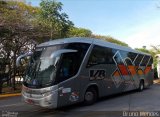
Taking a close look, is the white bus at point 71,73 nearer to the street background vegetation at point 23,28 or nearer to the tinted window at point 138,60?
the tinted window at point 138,60

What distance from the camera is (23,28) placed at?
19.5 metres

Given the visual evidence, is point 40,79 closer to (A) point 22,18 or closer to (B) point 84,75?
(B) point 84,75

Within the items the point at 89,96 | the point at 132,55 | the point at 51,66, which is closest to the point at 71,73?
the point at 51,66

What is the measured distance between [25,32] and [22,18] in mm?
1259

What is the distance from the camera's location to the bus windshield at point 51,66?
10820mm

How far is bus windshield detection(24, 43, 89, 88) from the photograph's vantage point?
1082 cm

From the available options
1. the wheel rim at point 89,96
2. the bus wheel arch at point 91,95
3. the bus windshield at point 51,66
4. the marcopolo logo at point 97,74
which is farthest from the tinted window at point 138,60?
the bus windshield at point 51,66

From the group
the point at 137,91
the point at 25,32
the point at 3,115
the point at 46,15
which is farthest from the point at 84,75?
the point at 46,15

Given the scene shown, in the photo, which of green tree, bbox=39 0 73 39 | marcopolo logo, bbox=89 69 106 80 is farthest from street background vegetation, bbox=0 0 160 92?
marcopolo logo, bbox=89 69 106 80

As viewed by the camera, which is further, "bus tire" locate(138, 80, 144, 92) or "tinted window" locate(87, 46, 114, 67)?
"bus tire" locate(138, 80, 144, 92)

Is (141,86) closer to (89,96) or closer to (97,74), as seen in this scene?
(97,74)

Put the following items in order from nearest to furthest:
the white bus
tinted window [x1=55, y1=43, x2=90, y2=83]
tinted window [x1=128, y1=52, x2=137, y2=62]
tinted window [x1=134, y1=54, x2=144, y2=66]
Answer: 1. the white bus
2. tinted window [x1=55, y1=43, x2=90, y2=83]
3. tinted window [x1=128, y1=52, x2=137, y2=62]
4. tinted window [x1=134, y1=54, x2=144, y2=66]

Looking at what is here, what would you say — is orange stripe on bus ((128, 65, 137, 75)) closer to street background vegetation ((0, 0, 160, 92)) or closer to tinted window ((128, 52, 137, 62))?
tinted window ((128, 52, 137, 62))

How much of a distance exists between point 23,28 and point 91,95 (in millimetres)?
8926
